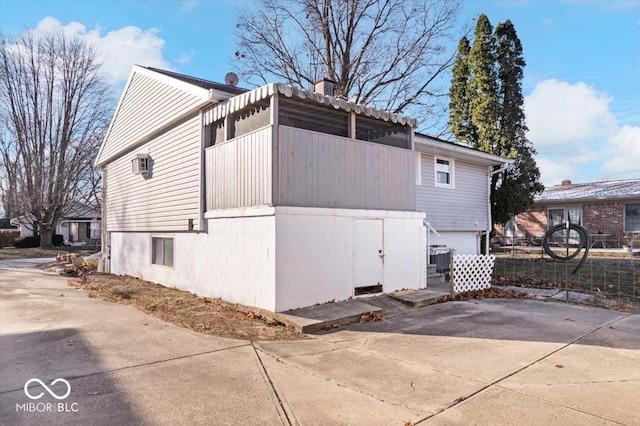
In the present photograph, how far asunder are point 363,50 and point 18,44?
23.4m

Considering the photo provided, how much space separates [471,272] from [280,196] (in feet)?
17.6

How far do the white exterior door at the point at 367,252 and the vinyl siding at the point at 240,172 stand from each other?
6.99 feet

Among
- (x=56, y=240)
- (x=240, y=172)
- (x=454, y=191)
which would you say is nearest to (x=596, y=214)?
(x=454, y=191)

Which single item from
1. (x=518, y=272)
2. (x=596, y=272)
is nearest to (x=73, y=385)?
(x=518, y=272)

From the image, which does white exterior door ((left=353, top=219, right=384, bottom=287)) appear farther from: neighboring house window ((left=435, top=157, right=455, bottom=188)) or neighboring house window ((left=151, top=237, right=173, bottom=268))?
neighboring house window ((left=151, top=237, right=173, bottom=268))

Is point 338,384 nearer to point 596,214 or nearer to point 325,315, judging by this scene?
point 325,315

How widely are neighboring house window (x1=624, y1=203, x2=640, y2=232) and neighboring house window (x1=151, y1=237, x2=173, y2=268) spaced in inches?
869

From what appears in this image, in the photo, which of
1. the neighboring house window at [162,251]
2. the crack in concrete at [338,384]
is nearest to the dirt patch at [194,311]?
the neighboring house window at [162,251]

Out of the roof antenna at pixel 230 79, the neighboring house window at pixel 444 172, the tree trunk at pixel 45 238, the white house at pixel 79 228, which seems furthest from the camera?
the white house at pixel 79 228

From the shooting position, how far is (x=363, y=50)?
65.9ft

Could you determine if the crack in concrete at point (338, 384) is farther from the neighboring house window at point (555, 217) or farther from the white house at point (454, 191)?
the neighboring house window at point (555, 217)

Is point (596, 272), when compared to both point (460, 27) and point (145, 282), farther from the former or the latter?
point (145, 282)

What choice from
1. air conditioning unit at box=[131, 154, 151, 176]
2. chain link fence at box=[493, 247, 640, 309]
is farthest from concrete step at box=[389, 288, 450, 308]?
air conditioning unit at box=[131, 154, 151, 176]

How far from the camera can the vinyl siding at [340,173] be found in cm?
696
